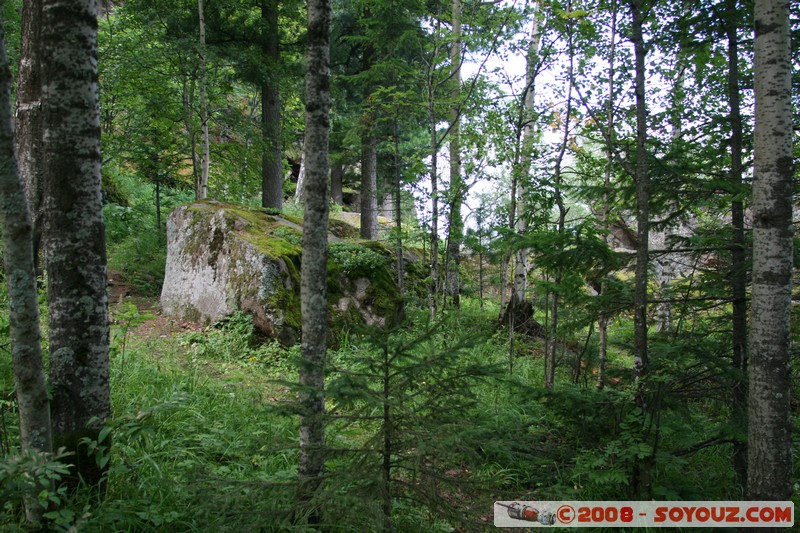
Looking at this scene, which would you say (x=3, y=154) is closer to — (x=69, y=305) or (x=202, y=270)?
(x=69, y=305)

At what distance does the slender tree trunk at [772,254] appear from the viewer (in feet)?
10.1

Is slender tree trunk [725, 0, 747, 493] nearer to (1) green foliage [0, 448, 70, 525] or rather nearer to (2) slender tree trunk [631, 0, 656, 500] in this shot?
(2) slender tree trunk [631, 0, 656, 500]

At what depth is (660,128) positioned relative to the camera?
15.5 ft

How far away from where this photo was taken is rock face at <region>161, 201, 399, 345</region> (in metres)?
6.93

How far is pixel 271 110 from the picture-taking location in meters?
12.3

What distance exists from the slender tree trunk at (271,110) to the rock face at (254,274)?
380cm

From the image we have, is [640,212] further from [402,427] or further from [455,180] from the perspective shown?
[455,180]

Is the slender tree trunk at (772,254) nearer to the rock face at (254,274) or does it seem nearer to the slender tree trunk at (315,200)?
the slender tree trunk at (315,200)

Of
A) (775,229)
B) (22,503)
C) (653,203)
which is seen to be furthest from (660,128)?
(22,503)

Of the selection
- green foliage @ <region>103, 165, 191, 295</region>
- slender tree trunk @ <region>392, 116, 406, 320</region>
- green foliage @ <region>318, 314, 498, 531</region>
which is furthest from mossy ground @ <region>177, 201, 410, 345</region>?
green foliage @ <region>318, 314, 498, 531</region>

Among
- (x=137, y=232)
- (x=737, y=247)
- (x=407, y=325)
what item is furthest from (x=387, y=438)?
(x=137, y=232)

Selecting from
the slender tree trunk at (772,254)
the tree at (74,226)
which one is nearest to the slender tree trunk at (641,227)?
the slender tree trunk at (772,254)

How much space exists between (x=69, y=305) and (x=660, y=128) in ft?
17.2

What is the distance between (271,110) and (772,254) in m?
11.6
